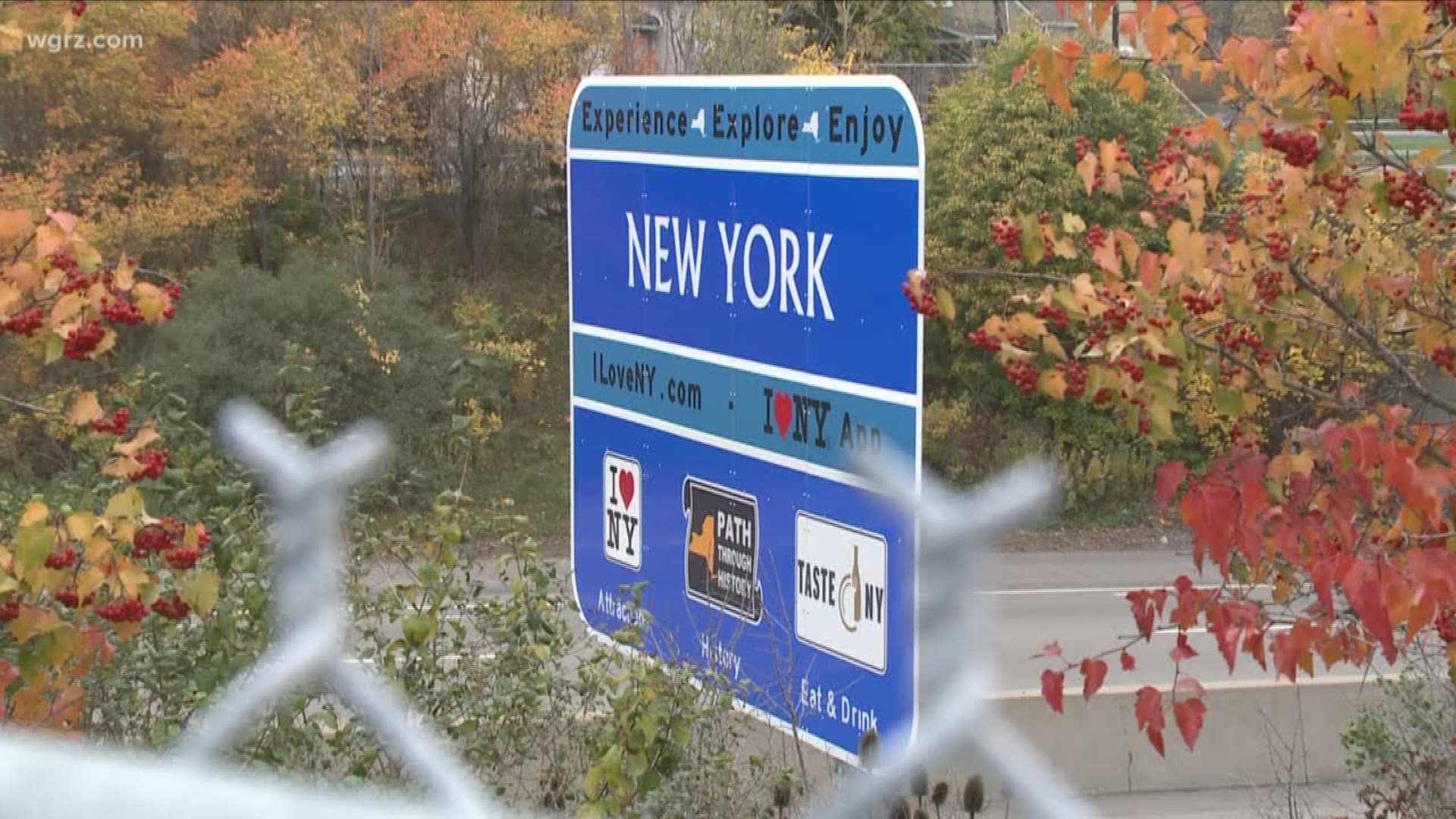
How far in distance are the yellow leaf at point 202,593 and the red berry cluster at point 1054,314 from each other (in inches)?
78.4

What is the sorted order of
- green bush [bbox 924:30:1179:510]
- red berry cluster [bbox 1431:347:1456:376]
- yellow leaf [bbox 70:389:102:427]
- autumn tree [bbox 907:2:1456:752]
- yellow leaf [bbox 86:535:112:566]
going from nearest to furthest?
autumn tree [bbox 907:2:1456:752], yellow leaf [bbox 86:535:112:566], yellow leaf [bbox 70:389:102:427], red berry cluster [bbox 1431:347:1456:376], green bush [bbox 924:30:1179:510]

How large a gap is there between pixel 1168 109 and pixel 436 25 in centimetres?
1024

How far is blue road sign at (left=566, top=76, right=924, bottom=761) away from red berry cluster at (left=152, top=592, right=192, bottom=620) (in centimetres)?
Result: 120

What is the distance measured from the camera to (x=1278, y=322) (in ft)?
16.0

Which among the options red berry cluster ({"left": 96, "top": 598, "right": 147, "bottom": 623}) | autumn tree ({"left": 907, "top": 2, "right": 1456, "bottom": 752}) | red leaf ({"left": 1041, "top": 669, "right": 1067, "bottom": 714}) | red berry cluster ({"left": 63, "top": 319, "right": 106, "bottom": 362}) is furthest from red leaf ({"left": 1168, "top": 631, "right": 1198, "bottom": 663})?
red berry cluster ({"left": 63, "top": 319, "right": 106, "bottom": 362})

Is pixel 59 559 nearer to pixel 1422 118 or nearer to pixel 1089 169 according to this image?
pixel 1089 169

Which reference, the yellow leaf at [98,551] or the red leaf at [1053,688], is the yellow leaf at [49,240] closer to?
the yellow leaf at [98,551]

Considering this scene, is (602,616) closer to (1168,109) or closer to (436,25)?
(1168,109)

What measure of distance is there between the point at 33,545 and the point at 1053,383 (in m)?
2.17

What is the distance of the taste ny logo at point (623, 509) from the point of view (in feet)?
18.3

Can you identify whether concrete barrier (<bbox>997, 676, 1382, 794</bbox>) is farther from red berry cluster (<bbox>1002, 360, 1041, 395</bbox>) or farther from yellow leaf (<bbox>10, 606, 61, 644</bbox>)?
yellow leaf (<bbox>10, 606, 61, 644</bbox>)

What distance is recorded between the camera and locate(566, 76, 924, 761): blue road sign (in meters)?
4.34

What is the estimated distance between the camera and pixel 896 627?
14.1ft

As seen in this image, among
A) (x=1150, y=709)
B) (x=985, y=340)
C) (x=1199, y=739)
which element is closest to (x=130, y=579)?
(x=985, y=340)
